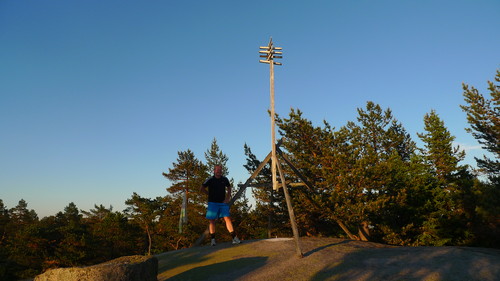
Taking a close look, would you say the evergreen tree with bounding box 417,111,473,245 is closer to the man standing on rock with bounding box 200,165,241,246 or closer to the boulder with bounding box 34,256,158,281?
the man standing on rock with bounding box 200,165,241,246

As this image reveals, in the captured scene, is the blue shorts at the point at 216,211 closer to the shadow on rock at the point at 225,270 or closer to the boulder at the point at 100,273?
the shadow on rock at the point at 225,270

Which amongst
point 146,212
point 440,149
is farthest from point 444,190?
point 146,212

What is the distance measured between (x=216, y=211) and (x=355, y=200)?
10.2 m

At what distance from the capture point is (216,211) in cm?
934

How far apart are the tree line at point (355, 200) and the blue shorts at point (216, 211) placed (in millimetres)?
2472

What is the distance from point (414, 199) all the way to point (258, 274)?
61.0ft

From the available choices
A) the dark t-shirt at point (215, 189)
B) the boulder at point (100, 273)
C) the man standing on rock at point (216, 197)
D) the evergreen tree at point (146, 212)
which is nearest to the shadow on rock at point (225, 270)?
the boulder at point (100, 273)

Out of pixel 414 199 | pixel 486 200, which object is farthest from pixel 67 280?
pixel 414 199

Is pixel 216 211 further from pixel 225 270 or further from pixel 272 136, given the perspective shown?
pixel 272 136

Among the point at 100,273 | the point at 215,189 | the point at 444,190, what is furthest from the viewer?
the point at 444,190

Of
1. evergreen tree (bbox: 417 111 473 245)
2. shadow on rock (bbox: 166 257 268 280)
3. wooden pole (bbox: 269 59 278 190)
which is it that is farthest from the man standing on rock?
evergreen tree (bbox: 417 111 473 245)

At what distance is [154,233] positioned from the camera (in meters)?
41.9

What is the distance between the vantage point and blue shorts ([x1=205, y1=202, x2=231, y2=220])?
30.5 ft

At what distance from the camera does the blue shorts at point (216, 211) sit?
9289mm
